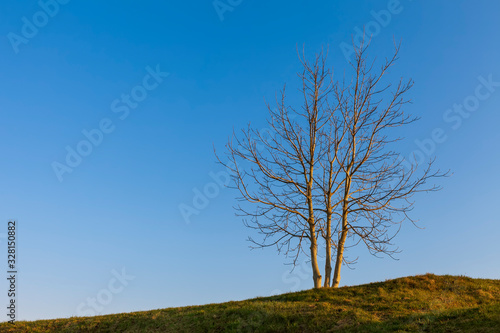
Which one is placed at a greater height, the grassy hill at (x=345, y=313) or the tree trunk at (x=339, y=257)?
the tree trunk at (x=339, y=257)

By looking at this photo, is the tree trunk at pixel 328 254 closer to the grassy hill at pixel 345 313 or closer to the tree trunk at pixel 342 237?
the tree trunk at pixel 342 237

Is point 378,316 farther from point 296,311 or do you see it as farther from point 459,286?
point 459,286

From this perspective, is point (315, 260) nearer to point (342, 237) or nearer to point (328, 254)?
point (328, 254)

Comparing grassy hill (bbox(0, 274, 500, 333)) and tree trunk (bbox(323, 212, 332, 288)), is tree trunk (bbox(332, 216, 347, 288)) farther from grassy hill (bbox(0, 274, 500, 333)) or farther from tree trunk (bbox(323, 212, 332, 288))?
grassy hill (bbox(0, 274, 500, 333))

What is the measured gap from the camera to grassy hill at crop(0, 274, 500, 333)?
12297 mm

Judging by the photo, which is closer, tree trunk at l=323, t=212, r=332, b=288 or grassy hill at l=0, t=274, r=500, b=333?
grassy hill at l=0, t=274, r=500, b=333

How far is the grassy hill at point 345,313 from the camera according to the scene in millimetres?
12297

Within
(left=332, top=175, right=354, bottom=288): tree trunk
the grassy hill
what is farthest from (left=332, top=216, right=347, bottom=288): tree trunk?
the grassy hill

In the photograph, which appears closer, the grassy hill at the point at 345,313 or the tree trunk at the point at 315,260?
the grassy hill at the point at 345,313

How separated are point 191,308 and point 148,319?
73.3 inches

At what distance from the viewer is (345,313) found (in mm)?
13422

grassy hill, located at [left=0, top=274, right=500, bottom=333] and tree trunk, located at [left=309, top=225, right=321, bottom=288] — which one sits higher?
tree trunk, located at [left=309, top=225, right=321, bottom=288]

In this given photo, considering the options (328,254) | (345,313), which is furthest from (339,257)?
(345,313)

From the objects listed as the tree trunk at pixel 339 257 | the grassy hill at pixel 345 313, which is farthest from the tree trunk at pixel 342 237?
the grassy hill at pixel 345 313
